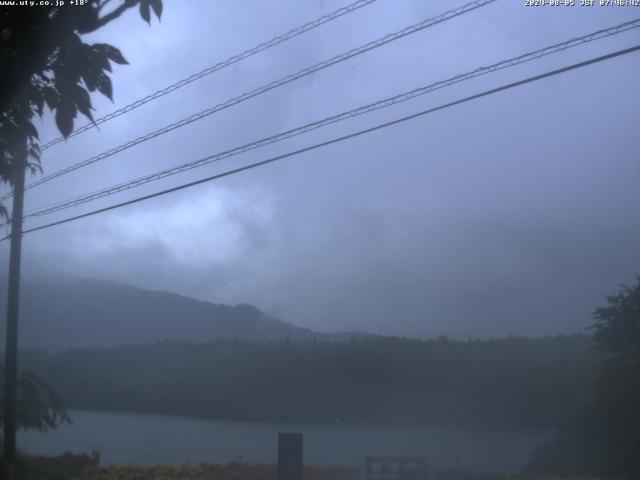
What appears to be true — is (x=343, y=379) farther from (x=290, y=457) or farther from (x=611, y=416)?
(x=290, y=457)

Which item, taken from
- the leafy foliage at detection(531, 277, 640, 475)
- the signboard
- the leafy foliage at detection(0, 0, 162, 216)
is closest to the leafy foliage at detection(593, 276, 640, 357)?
the leafy foliage at detection(531, 277, 640, 475)

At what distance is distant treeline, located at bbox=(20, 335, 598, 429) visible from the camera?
27.0 m

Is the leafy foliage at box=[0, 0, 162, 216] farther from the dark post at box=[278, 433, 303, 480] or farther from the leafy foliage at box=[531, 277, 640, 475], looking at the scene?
the leafy foliage at box=[531, 277, 640, 475]

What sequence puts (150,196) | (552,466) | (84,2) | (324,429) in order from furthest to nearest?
1. (324,429)
2. (552,466)
3. (150,196)
4. (84,2)

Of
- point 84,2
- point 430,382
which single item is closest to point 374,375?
point 430,382

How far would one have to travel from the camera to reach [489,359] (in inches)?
1166

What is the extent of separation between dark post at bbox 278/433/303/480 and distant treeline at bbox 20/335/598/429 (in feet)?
47.0

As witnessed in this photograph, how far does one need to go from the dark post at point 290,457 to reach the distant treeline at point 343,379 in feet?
47.0

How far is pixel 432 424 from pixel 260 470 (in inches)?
513

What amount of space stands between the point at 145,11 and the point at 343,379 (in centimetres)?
2881

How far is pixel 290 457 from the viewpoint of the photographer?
462 inches

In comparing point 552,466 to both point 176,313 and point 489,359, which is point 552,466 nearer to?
point 489,359

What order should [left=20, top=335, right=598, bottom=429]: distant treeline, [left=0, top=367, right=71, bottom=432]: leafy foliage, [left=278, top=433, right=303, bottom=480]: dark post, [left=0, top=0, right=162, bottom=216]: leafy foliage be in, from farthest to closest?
[left=20, top=335, right=598, bottom=429]: distant treeline < [left=0, top=367, right=71, bottom=432]: leafy foliage < [left=278, top=433, right=303, bottom=480]: dark post < [left=0, top=0, right=162, bottom=216]: leafy foliage

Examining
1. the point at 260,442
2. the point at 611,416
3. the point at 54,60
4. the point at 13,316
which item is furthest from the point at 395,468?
the point at 260,442
